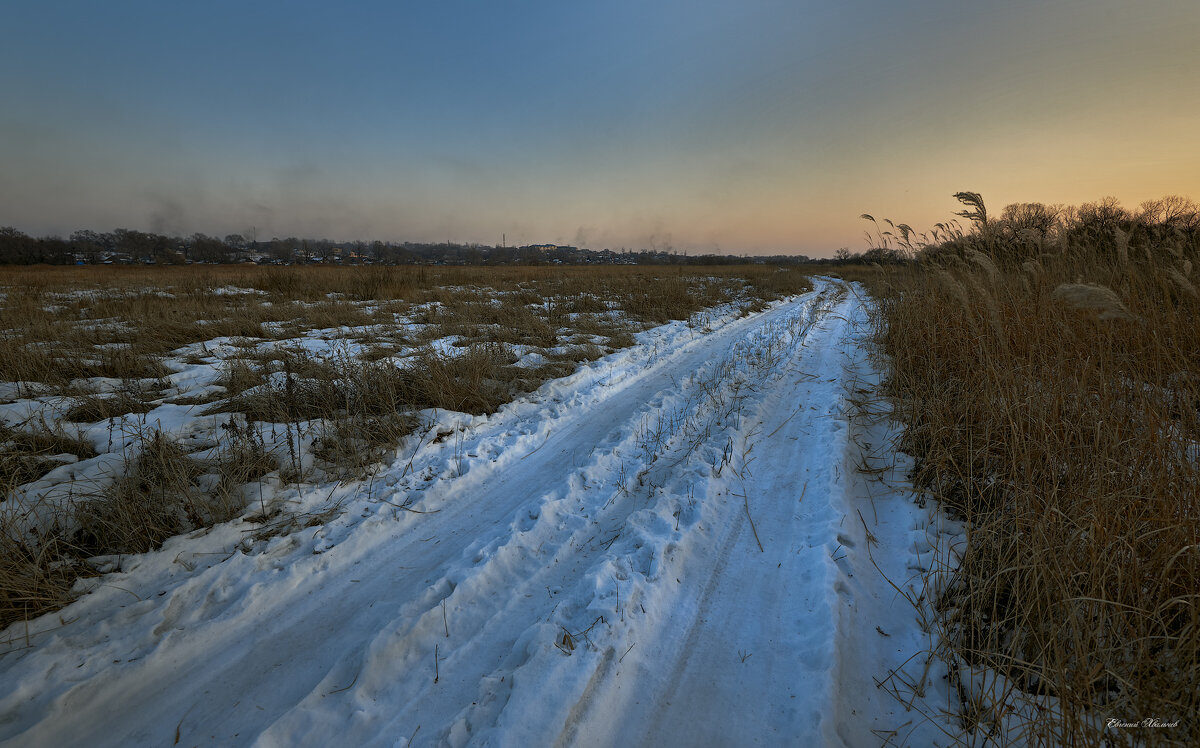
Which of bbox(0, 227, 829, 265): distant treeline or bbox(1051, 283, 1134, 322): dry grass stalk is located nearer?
bbox(1051, 283, 1134, 322): dry grass stalk

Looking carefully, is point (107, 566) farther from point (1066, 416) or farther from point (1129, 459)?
point (1066, 416)

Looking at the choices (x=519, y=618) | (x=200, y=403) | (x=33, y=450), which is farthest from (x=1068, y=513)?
(x=200, y=403)

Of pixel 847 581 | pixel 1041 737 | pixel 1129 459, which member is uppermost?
pixel 1129 459

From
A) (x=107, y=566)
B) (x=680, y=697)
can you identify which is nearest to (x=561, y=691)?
(x=680, y=697)

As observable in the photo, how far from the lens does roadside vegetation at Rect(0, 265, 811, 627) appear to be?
8.45 ft

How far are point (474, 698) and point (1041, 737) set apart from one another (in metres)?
1.99

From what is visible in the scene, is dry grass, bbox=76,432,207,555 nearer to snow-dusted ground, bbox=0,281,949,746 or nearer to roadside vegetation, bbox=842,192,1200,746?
snow-dusted ground, bbox=0,281,949,746

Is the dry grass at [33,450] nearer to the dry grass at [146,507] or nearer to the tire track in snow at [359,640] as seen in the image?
the dry grass at [146,507]

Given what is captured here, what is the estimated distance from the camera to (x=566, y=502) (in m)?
3.15

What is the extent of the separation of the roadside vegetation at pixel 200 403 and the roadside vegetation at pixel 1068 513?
13.0ft

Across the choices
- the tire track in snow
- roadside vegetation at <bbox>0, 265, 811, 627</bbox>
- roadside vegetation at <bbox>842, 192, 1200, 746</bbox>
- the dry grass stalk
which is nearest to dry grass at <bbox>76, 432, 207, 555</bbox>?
roadside vegetation at <bbox>0, 265, 811, 627</bbox>

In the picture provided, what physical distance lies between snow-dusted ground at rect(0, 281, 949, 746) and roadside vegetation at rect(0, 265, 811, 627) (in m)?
0.28

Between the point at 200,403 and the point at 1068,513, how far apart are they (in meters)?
7.10

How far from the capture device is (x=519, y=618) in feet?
7.16
